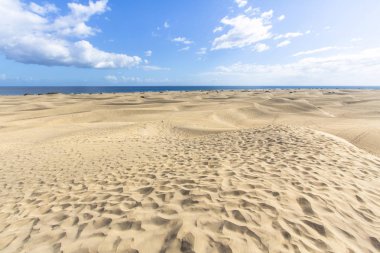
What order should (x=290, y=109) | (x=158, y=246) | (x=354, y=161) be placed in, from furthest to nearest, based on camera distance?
(x=290, y=109) → (x=354, y=161) → (x=158, y=246)

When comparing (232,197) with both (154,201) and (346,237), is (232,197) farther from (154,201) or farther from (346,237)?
(346,237)

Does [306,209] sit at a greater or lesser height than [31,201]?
greater

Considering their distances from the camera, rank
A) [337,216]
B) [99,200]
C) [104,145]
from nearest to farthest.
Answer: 1. [337,216]
2. [99,200]
3. [104,145]

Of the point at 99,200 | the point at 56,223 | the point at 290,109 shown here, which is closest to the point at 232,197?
the point at 99,200

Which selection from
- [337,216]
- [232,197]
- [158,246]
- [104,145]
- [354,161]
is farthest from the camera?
[104,145]

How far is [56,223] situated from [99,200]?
3.26 ft

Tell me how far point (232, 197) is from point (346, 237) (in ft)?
6.67

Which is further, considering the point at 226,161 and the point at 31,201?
the point at 226,161

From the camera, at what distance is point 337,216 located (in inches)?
170

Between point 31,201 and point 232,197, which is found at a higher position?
point 232,197

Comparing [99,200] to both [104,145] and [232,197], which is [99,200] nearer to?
[232,197]

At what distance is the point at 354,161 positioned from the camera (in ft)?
23.3

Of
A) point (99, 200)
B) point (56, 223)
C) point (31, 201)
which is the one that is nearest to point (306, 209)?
point (99, 200)

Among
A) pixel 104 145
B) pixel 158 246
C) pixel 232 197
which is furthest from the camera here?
pixel 104 145
